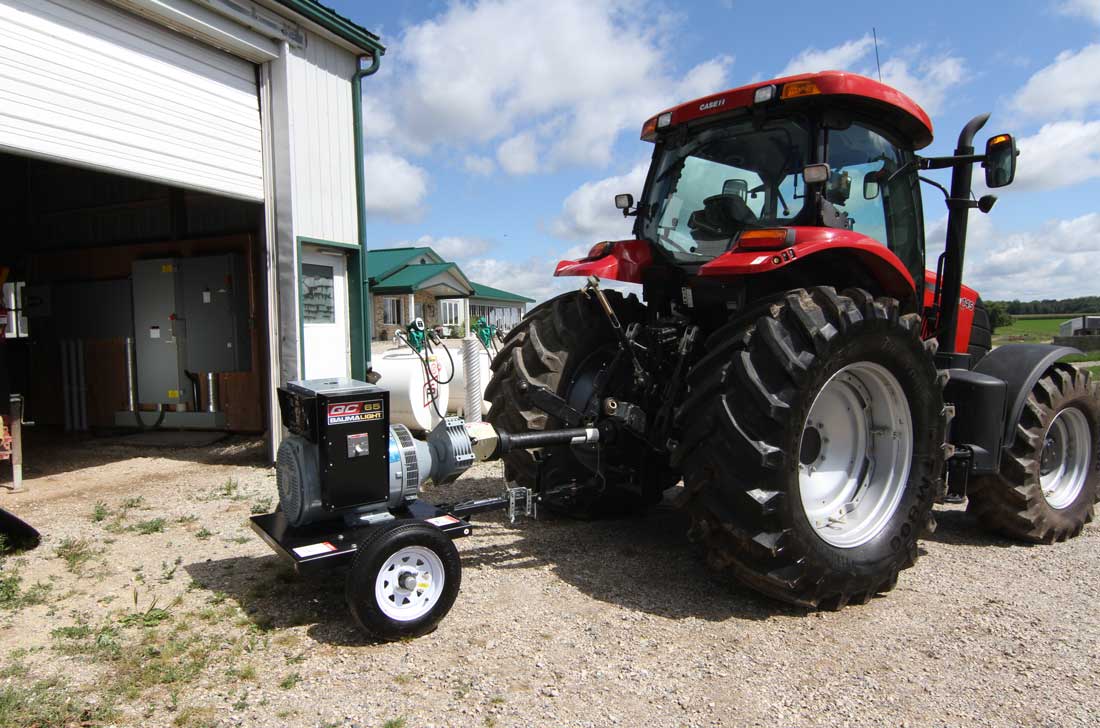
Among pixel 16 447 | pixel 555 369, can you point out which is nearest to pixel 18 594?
pixel 555 369

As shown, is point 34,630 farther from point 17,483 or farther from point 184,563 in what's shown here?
point 17,483

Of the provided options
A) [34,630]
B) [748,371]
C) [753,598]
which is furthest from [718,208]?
[34,630]

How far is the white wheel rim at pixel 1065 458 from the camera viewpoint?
180 inches

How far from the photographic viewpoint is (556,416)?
159 inches

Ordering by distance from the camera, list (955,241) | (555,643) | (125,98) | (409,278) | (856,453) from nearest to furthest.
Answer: (555,643)
(856,453)
(955,241)
(125,98)
(409,278)

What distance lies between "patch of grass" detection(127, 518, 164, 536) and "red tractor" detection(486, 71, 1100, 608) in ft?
7.67

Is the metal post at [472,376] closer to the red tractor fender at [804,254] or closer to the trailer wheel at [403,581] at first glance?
the red tractor fender at [804,254]

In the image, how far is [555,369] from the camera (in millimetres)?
4164

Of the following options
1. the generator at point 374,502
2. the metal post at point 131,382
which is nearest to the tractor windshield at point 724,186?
the generator at point 374,502

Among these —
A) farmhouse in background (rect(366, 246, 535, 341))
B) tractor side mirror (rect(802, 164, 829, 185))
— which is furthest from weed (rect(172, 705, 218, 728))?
farmhouse in background (rect(366, 246, 535, 341))

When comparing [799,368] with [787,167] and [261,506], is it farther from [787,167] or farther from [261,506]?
[261,506]

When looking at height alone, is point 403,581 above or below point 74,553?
above

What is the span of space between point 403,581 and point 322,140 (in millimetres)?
5342

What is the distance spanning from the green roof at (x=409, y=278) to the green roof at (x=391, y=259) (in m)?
0.27
